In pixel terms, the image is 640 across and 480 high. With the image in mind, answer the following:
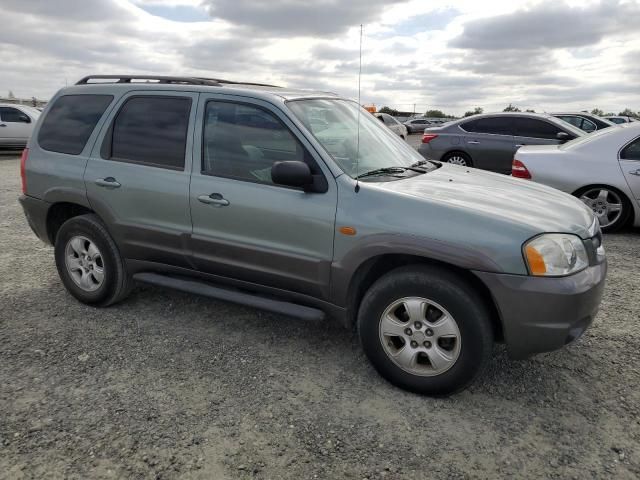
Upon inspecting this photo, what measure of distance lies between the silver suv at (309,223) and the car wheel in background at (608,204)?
3486mm

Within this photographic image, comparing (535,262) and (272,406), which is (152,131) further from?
(535,262)

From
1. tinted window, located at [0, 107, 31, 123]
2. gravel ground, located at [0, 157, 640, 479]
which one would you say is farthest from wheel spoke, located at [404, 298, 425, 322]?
tinted window, located at [0, 107, 31, 123]

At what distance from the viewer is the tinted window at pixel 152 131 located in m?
3.74

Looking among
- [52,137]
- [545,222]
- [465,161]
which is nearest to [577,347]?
[545,222]

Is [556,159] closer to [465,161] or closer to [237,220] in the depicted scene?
[465,161]

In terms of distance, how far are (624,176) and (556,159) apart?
2.65ft

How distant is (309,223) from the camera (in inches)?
126

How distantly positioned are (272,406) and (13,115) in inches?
648

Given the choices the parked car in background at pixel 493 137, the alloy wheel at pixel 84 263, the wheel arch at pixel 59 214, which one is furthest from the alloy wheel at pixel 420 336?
the parked car in background at pixel 493 137

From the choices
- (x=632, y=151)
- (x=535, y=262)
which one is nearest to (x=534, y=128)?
(x=632, y=151)

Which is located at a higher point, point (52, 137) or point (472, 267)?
point (52, 137)

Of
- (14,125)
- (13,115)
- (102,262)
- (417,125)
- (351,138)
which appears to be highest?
(417,125)

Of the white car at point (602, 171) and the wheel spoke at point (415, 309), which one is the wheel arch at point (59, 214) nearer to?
the wheel spoke at point (415, 309)

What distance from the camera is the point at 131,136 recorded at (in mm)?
3965
